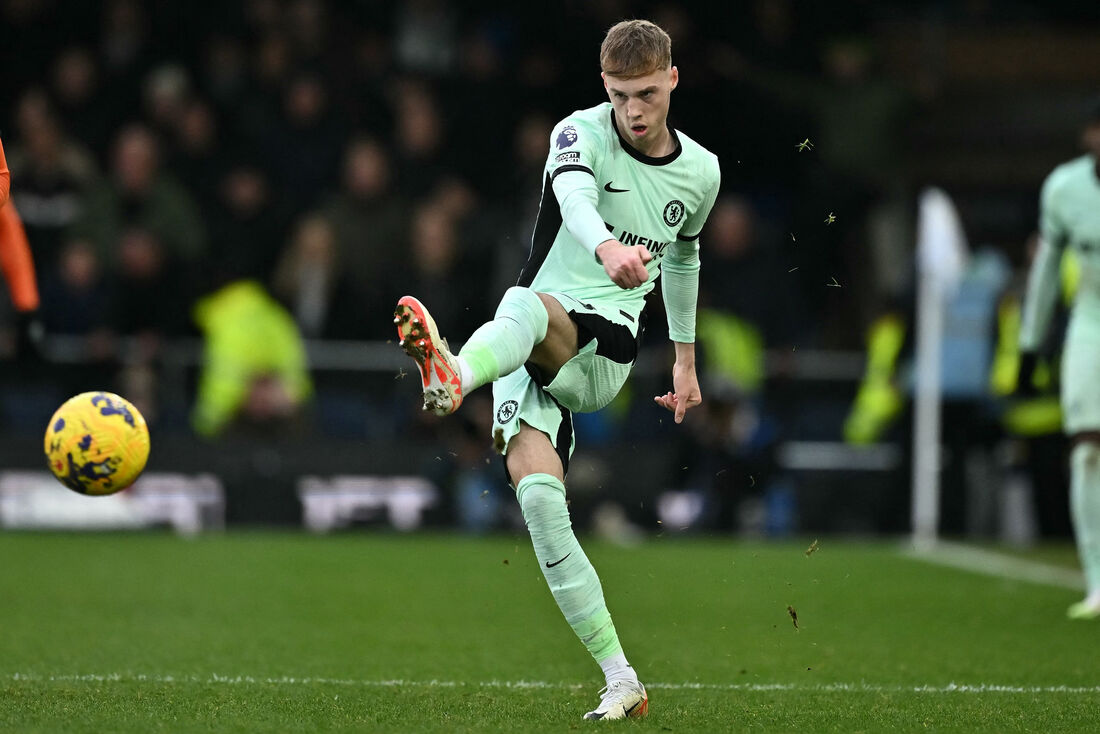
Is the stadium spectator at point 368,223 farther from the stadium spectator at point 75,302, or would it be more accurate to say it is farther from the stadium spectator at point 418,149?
the stadium spectator at point 75,302

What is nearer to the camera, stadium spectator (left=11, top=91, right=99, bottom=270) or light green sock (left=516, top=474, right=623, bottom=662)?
light green sock (left=516, top=474, right=623, bottom=662)

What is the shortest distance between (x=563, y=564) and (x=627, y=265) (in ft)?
3.78

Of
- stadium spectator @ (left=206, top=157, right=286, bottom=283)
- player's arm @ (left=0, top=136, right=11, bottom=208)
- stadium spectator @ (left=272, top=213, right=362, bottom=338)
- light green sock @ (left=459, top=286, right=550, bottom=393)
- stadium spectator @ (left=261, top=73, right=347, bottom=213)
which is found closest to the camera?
light green sock @ (left=459, top=286, right=550, bottom=393)

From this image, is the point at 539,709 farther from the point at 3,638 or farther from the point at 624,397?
the point at 624,397

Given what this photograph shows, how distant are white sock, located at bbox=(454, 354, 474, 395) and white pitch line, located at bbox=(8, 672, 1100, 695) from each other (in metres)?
1.57

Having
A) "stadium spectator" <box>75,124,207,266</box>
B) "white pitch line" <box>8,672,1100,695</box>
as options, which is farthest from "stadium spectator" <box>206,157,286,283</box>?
"white pitch line" <box>8,672,1100,695</box>

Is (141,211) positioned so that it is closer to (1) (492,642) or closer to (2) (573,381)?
(1) (492,642)

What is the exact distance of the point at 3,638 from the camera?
24.2ft

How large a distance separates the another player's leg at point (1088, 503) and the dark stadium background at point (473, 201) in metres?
4.82

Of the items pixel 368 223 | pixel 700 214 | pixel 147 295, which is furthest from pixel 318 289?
pixel 700 214

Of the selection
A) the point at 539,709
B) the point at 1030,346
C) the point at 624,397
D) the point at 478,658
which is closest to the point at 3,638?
the point at 478,658

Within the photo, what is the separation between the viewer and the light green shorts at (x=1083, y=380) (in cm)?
898

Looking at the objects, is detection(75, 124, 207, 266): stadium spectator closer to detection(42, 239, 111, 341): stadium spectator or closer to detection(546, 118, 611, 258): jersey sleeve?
detection(42, 239, 111, 341): stadium spectator

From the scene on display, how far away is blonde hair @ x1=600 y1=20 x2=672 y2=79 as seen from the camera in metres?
5.48
